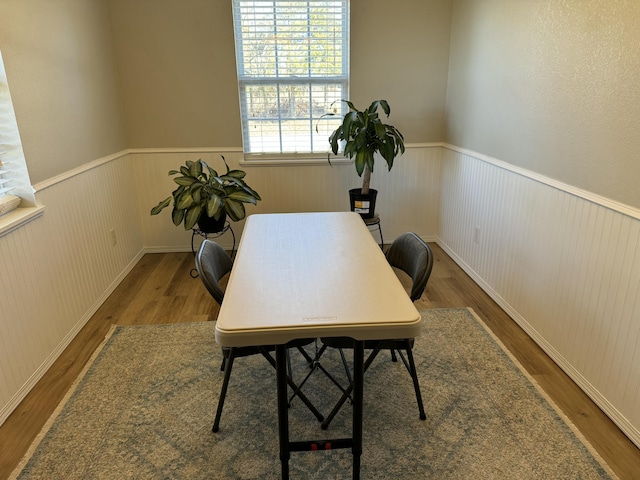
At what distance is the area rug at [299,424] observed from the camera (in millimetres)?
1770

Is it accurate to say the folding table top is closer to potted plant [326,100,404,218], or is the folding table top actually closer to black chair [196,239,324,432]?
black chair [196,239,324,432]

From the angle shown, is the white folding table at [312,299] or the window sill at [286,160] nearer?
the white folding table at [312,299]

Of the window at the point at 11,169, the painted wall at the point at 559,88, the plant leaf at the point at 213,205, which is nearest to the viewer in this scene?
the painted wall at the point at 559,88

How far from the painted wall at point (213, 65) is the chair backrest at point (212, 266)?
2.00 m

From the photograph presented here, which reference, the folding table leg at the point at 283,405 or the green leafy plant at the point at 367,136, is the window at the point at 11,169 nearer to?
the folding table leg at the point at 283,405

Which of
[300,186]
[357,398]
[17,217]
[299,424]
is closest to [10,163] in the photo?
[17,217]

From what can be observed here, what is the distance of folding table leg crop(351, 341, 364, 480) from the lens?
61.1 inches

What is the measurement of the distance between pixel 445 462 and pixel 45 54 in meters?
3.04

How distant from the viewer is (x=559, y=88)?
233 centimetres

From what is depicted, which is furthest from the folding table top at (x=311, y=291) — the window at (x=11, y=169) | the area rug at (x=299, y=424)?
the window at (x=11, y=169)

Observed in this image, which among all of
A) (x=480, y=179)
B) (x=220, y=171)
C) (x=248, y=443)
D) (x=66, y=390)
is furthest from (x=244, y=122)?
(x=248, y=443)

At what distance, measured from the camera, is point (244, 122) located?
12.8 feet

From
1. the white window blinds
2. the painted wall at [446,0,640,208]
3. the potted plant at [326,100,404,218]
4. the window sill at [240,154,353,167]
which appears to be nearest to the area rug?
the white window blinds

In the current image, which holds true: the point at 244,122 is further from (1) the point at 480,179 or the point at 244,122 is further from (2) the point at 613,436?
(2) the point at 613,436
